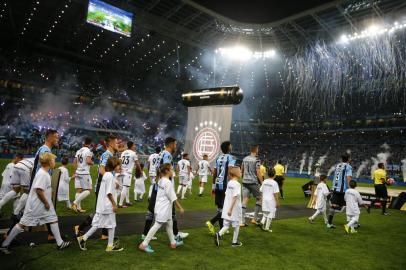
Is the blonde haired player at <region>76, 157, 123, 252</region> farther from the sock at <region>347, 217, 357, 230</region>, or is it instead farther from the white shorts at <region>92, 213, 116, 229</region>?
the sock at <region>347, 217, 357, 230</region>

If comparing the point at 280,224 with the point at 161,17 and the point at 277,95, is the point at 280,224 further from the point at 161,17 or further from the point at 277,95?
the point at 277,95

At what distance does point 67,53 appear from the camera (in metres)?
38.5

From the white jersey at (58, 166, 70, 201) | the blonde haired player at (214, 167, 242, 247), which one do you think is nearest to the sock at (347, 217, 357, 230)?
the blonde haired player at (214, 167, 242, 247)

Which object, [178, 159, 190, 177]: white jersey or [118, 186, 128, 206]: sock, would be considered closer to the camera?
[118, 186, 128, 206]: sock

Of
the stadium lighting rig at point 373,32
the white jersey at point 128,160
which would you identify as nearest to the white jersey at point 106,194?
the white jersey at point 128,160

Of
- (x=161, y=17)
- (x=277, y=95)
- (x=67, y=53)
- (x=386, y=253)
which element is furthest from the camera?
(x=277, y=95)

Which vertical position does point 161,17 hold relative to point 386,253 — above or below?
above

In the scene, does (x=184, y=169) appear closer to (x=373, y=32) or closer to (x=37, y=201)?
(x=37, y=201)

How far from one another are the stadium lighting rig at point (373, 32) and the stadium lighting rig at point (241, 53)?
26.6 feet

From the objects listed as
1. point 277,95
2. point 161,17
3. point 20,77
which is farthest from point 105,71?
point 277,95

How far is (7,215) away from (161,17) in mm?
22551

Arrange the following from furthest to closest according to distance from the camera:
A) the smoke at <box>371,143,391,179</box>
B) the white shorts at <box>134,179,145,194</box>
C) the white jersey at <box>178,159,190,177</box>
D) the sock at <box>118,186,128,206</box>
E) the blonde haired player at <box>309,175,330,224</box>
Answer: the smoke at <box>371,143,391,179</box>
the white jersey at <box>178,159,190,177</box>
the white shorts at <box>134,179,145,194</box>
the sock at <box>118,186,128,206</box>
the blonde haired player at <box>309,175,330,224</box>

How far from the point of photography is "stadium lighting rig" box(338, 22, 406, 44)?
23.7 meters

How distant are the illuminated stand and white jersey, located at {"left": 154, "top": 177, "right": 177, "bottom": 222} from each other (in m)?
14.0
